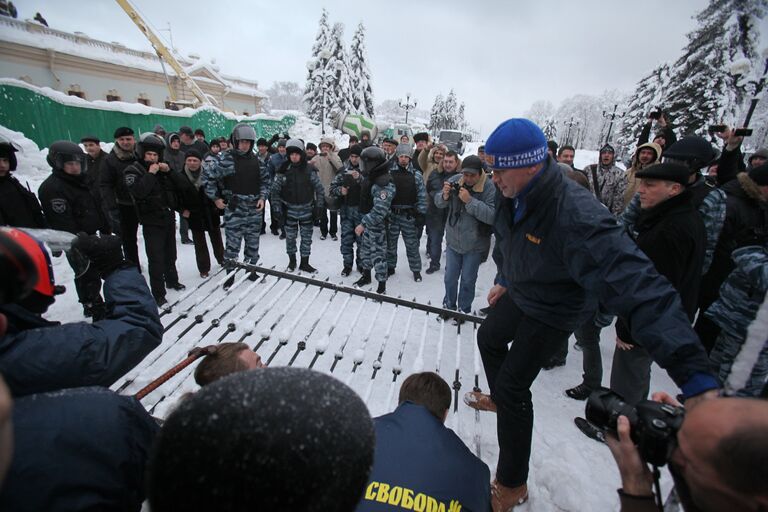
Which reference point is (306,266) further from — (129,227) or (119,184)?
(119,184)

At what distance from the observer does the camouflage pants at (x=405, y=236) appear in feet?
20.0

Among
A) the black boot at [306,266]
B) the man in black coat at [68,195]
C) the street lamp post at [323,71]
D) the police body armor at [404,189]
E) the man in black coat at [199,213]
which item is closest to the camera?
the man in black coat at [68,195]

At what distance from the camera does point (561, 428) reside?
301 cm

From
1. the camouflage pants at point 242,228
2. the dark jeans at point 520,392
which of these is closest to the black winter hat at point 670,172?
the dark jeans at point 520,392

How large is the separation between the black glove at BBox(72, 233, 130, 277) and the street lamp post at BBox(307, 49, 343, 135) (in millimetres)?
32451

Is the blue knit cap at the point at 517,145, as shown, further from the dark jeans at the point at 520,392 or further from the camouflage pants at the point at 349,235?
the camouflage pants at the point at 349,235

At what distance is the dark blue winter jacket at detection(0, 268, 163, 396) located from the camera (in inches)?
55.5

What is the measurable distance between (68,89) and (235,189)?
3059cm

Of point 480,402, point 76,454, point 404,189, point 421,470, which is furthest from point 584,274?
point 404,189

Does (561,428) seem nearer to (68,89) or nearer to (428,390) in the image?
(428,390)

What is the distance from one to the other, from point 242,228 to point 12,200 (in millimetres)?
2639

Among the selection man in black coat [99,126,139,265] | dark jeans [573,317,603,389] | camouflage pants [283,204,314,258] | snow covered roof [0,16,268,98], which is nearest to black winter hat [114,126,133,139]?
man in black coat [99,126,139,265]

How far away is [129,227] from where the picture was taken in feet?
16.7

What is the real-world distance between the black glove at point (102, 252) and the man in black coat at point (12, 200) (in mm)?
2708
